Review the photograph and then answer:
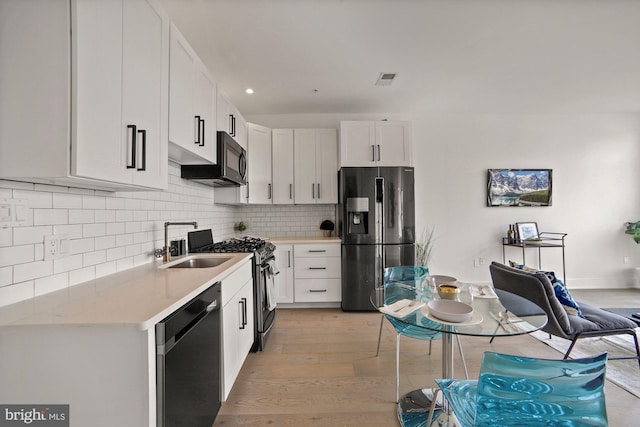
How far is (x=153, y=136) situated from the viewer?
Answer: 1.39m

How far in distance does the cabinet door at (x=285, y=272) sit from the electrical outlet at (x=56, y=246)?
2.21 metres

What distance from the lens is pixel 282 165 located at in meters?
3.61

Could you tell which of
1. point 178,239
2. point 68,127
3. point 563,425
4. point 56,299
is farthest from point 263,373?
point 68,127

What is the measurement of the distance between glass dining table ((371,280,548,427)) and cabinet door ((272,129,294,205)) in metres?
2.11

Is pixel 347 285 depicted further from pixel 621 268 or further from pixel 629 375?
pixel 621 268

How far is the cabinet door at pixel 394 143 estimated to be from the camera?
11.0 feet

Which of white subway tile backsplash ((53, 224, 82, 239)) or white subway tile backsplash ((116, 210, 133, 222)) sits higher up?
white subway tile backsplash ((116, 210, 133, 222))

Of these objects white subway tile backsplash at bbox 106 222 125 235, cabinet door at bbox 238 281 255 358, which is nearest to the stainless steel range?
cabinet door at bbox 238 281 255 358

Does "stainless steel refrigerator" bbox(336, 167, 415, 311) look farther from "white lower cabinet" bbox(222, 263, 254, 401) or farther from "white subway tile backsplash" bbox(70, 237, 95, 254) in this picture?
"white subway tile backsplash" bbox(70, 237, 95, 254)

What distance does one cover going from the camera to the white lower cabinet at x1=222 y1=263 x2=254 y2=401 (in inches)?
62.5

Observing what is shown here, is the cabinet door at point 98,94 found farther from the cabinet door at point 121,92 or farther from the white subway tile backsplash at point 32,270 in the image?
the white subway tile backsplash at point 32,270

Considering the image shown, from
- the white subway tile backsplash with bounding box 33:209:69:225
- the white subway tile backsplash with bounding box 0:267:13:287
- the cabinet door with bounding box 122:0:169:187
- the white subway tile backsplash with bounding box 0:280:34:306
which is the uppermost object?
the cabinet door with bounding box 122:0:169:187

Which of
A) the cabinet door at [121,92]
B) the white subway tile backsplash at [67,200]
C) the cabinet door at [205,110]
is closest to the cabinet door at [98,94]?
the cabinet door at [121,92]

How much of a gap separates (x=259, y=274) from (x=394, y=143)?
236 centimetres
